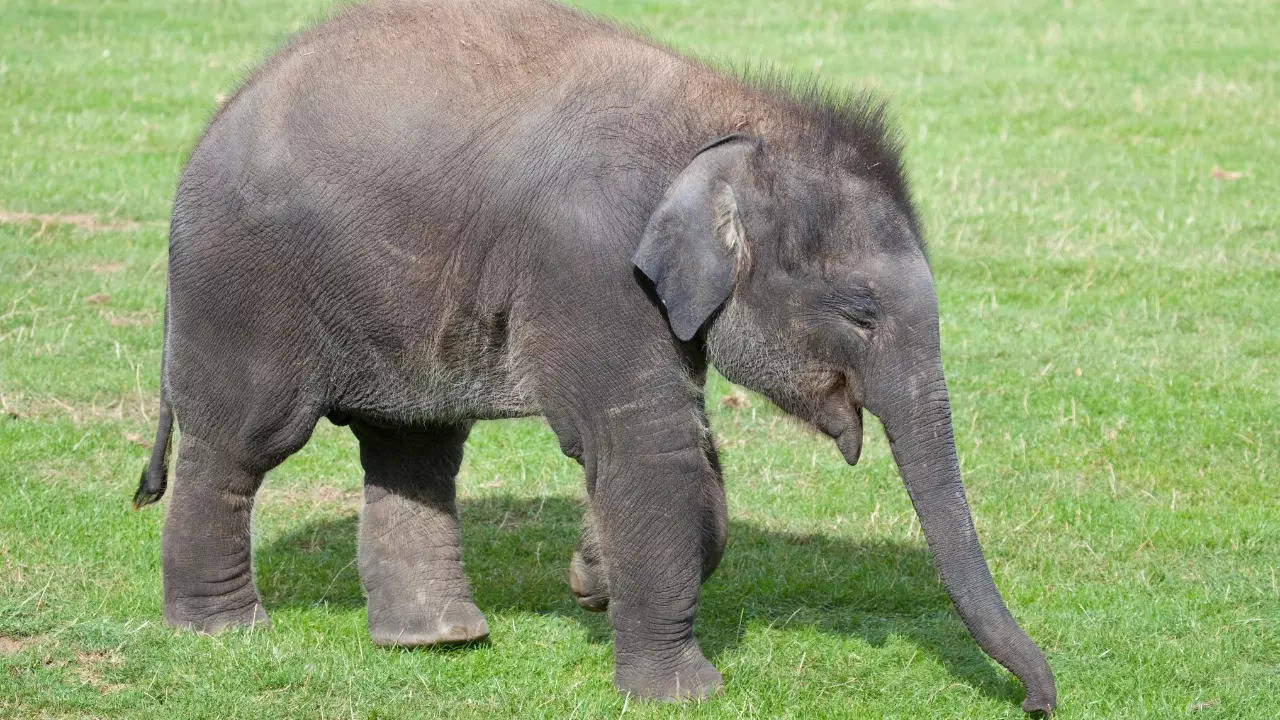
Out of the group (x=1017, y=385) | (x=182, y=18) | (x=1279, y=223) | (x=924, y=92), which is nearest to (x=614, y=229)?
(x=1017, y=385)

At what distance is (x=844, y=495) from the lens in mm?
8891

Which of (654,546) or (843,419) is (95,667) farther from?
(843,419)

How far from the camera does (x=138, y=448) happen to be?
30.2 ft

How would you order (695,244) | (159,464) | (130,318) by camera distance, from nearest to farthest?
(695,244) → (159,464) → (130,318)

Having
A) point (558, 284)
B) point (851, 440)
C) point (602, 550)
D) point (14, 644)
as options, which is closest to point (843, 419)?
point (851, 440)

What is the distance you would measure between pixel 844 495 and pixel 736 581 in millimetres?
1217

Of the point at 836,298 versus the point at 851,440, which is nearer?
the point at 836,298

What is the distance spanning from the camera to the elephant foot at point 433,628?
7016 mm

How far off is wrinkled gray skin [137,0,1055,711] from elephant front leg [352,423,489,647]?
0.14 ft

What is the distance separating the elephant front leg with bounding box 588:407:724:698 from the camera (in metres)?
6.23

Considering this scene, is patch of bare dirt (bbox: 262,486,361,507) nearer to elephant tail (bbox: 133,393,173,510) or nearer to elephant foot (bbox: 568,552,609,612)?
elephant tail (bbox: 133,393,173,510)

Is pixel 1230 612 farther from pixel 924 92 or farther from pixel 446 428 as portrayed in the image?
pixel 924 92

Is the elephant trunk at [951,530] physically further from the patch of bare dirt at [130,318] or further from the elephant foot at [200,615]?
the patch of bare dirt at [130,318]

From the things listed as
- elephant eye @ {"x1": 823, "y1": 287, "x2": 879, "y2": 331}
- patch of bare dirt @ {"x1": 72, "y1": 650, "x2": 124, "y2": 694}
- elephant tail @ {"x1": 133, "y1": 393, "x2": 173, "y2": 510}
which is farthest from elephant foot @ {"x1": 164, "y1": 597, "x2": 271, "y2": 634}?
elephant eye @ {"x1": 823, "y1": 287, "x2": 879, "y2": 331}
